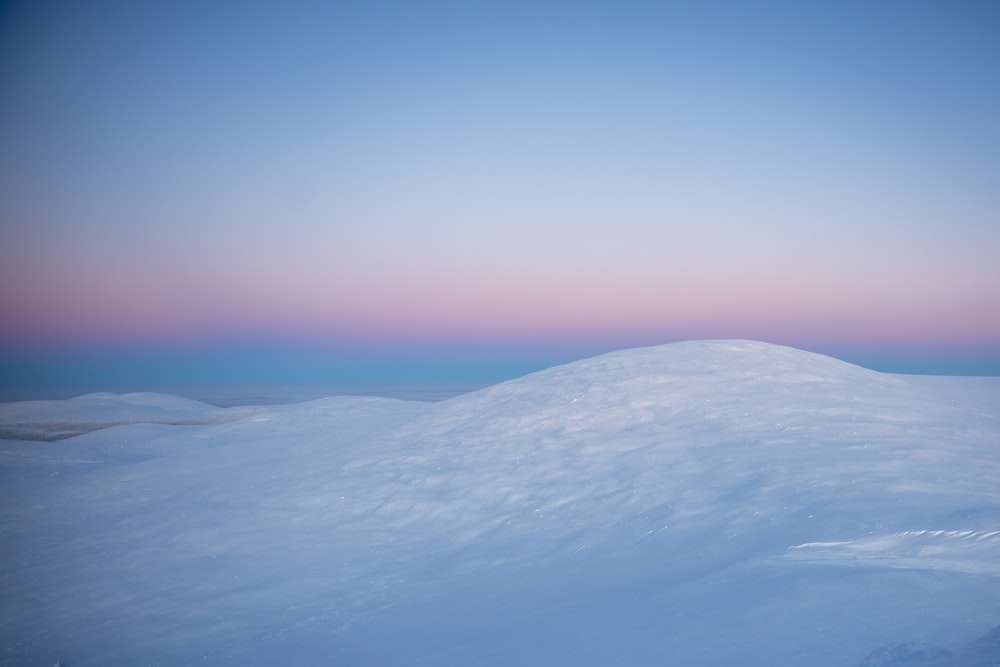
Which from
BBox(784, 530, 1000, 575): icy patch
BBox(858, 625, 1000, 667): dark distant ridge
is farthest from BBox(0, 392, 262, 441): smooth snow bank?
BBox(858, 625, 1000, 667): dark distant ridge

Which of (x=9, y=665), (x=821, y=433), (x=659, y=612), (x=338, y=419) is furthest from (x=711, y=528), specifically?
(x=338, y=419)

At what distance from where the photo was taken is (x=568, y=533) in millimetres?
6520

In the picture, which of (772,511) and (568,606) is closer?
(568,606)

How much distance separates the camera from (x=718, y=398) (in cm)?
905

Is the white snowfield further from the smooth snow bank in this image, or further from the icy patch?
the smooth snow bank

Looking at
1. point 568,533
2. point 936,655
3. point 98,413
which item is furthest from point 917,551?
point 98,413

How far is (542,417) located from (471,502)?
226cm

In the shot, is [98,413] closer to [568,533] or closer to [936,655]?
[568,533]

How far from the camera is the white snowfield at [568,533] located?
4.46 meters

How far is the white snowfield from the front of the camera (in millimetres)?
4457

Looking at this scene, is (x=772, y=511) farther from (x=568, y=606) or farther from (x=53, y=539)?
(x=53, y=539)

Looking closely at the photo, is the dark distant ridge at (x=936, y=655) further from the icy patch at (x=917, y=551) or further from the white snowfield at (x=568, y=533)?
the icy patch at (x=917, y=551)

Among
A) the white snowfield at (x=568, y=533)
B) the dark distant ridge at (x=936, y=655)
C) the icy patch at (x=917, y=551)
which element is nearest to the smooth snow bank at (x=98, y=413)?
the white snowfield at (x=568, y=533)

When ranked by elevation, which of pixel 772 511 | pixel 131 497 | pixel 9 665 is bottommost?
pixel 9 665
